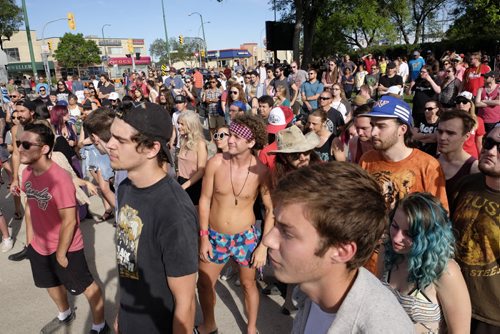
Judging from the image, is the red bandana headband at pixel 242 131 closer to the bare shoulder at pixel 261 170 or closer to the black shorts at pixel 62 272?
the bare shoulder at pixel 261 170

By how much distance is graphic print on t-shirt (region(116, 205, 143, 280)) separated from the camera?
1966mm

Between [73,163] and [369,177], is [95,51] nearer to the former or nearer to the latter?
[73,163]

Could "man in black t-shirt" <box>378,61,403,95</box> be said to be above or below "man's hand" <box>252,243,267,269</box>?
above

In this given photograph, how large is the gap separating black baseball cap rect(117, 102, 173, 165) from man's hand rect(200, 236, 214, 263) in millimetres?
1098

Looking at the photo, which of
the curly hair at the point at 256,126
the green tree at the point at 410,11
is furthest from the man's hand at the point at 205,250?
the green tree at the point at 410,11

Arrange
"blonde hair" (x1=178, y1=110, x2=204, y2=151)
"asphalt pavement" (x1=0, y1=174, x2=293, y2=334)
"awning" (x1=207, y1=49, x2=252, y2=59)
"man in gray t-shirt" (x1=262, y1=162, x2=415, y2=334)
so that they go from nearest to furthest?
"man in gray t-shirt" (x1=262, y1=162, x2=415, y2=334), "asphalt pavement" (x1=0, y1=174, x2=293, y2=334), "blonde hair" (x1=178, y1=110, x2=204, y2=151), "awning" (x1=207, y1=49, x2=252, y2=59)

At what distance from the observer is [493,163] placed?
211 centimetres

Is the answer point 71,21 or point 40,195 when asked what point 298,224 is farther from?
point 71,21

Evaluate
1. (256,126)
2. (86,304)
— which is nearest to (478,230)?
(256,126)

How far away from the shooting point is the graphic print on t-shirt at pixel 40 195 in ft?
9.65

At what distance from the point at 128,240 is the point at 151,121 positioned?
68 cm

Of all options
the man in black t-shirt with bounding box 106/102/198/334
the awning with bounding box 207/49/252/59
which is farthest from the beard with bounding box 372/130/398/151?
the awning with bounding box 207/49/252/59

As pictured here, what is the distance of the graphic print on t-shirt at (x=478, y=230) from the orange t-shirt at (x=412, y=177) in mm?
208

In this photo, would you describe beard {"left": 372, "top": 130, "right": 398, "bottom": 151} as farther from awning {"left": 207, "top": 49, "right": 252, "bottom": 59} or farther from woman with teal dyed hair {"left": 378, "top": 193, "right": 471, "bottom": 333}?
awning {"left": 207, "top": 49, "right": 252, "bottom": 59}
